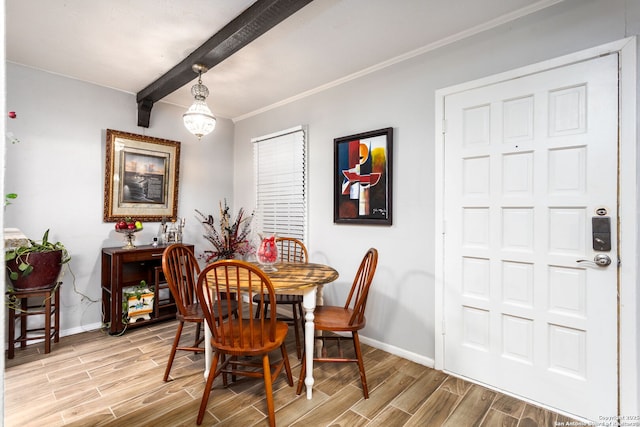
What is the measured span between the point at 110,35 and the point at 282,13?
143 centimetres

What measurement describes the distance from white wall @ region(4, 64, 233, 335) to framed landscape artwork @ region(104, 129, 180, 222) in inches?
3.7

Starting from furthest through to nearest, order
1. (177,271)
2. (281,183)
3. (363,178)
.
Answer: (281,183)
(363,178)
(177,271)

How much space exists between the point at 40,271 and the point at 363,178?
2.91 metres

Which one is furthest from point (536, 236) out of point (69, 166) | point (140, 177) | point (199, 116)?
point (69, 166)

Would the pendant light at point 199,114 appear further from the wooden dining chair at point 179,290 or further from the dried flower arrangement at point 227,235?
the dried flower arrangement at point 227,235

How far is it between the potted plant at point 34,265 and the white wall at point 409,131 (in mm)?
2345

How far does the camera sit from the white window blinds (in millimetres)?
3484

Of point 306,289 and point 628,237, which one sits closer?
point 628,237

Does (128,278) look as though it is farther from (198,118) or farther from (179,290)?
(198,118)

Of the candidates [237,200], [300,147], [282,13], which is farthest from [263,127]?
[282,13]

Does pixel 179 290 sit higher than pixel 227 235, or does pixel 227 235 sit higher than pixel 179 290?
pixel 227 235

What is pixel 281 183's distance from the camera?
3729 millimetres

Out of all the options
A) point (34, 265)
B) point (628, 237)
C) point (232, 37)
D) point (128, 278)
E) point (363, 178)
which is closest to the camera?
point (628, 237)

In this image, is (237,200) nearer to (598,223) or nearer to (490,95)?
(490,95)
